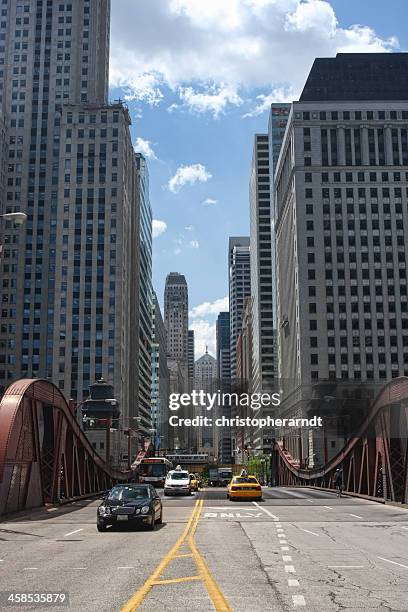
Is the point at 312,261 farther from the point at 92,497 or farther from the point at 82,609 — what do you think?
the point at 82,609

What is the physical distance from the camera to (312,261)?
420ft

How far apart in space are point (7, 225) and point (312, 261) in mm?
61173

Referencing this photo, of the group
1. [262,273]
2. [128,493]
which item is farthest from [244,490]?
[262,273]

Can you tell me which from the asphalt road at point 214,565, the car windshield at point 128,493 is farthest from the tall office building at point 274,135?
the asphalt road at point 214,565

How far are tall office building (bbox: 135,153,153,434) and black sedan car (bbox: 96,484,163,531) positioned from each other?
138112mm

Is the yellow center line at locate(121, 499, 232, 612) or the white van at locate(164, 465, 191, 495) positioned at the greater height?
the yellow center line at locate(121, 499, 232, 612)

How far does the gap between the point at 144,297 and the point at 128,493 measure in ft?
531

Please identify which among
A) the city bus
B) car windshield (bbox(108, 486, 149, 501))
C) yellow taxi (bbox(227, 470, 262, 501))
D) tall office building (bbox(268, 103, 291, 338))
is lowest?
the city bus

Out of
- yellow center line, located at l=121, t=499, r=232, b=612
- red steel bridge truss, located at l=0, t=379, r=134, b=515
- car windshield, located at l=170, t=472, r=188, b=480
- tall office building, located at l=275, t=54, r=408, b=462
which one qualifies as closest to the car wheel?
yellow center line, located at l=121, t=499, r=232, b=612

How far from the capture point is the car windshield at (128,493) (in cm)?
2147

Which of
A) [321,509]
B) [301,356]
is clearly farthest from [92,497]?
[301,356]

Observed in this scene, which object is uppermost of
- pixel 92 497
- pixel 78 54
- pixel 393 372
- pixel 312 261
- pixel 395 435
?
pixel 78 54

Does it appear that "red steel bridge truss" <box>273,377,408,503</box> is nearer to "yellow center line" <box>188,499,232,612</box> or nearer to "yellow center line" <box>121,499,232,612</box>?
"yellow center line" <box>121,499,232,612</box>

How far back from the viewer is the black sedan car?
814 inches
